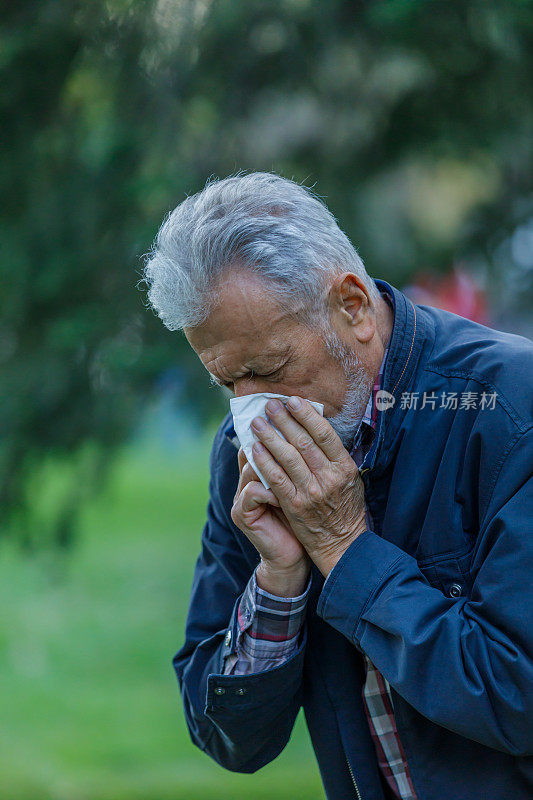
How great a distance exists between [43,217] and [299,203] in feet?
6.23

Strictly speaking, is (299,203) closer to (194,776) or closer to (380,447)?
(380,447)

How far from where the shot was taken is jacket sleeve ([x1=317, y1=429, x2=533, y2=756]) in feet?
5.72

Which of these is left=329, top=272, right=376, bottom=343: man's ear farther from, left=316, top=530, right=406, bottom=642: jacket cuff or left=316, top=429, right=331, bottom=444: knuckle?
left=316, top=530, right=406, bottom=642: jacket cuff

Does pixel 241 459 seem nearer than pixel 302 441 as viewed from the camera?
No

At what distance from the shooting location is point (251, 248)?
2.08 metres

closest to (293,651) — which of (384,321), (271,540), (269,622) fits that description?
(269,622)

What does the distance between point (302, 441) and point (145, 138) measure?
221 centimetres

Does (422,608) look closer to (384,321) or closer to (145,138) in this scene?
(384,321)

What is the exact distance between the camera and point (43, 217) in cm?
373

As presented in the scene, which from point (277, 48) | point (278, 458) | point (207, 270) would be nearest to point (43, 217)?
point (277, 48)

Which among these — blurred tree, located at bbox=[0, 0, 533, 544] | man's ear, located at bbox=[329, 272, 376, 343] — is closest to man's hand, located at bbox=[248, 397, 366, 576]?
man's ear, located at bbox=[329, 272, 376, 343]

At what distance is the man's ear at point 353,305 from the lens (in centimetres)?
214

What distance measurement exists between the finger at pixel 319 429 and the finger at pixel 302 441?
0.01m

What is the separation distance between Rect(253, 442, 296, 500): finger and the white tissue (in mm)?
60
